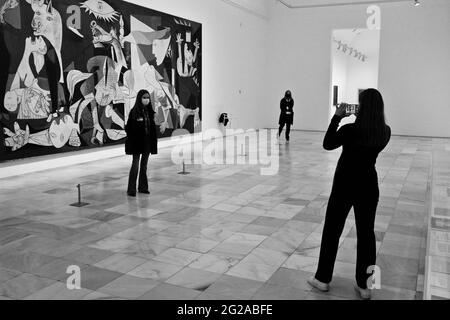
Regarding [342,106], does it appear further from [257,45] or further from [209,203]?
[257,45]

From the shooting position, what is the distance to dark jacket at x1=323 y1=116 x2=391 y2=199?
3.99m

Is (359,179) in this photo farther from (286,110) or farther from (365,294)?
(286,110)

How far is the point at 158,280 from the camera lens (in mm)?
4664

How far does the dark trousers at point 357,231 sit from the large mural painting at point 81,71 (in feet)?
25.2

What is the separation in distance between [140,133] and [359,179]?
16.0 feet

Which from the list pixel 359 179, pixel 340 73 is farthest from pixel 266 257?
pixel 340 73

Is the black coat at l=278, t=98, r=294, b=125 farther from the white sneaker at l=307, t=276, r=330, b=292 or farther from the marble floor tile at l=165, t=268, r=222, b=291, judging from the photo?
the white sneaker at l=307, t=276, r=330, b=292

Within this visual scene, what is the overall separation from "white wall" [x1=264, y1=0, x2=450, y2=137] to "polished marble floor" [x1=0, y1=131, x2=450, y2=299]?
10875mm

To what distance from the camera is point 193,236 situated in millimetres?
6098

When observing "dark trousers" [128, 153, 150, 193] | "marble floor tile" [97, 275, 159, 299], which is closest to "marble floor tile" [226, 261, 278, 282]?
"marble floor tile" [97, 275, 159, 299]

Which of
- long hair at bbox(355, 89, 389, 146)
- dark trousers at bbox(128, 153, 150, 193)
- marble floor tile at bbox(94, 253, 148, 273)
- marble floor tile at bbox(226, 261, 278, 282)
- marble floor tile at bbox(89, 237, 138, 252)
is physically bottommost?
marble floor tile at bbox(226, 261, 278, 282)
